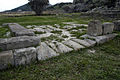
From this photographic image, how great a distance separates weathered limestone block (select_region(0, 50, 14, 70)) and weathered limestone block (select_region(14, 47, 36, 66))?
0.13 metres

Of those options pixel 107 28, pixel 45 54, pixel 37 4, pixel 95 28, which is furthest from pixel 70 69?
pixel 37 4

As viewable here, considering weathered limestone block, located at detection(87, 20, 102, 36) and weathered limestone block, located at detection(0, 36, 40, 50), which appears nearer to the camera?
weathered limestone block, located at detection(0, 36, 40, 50)

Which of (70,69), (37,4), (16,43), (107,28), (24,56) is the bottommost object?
(70,69)

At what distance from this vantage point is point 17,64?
9.46 ft

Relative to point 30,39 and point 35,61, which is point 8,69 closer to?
point 35,61

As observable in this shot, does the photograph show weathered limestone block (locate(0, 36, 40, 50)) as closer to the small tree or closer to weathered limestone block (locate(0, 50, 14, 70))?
weathered limestone block (locate(0, 50, 14, 70))

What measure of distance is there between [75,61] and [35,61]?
1.39 meters

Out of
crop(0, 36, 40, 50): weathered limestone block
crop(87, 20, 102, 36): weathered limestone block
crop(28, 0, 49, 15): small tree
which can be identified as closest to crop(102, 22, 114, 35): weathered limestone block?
crop(87, 20, 102, 36): weathered limestone block

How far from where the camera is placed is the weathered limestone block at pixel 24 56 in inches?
113

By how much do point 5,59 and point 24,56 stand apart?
1.73 feet

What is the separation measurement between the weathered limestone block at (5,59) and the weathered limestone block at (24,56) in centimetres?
13

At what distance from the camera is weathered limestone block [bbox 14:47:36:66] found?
113 inches

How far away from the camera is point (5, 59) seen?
273 cm

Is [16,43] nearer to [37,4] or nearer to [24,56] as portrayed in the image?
[24,56]
